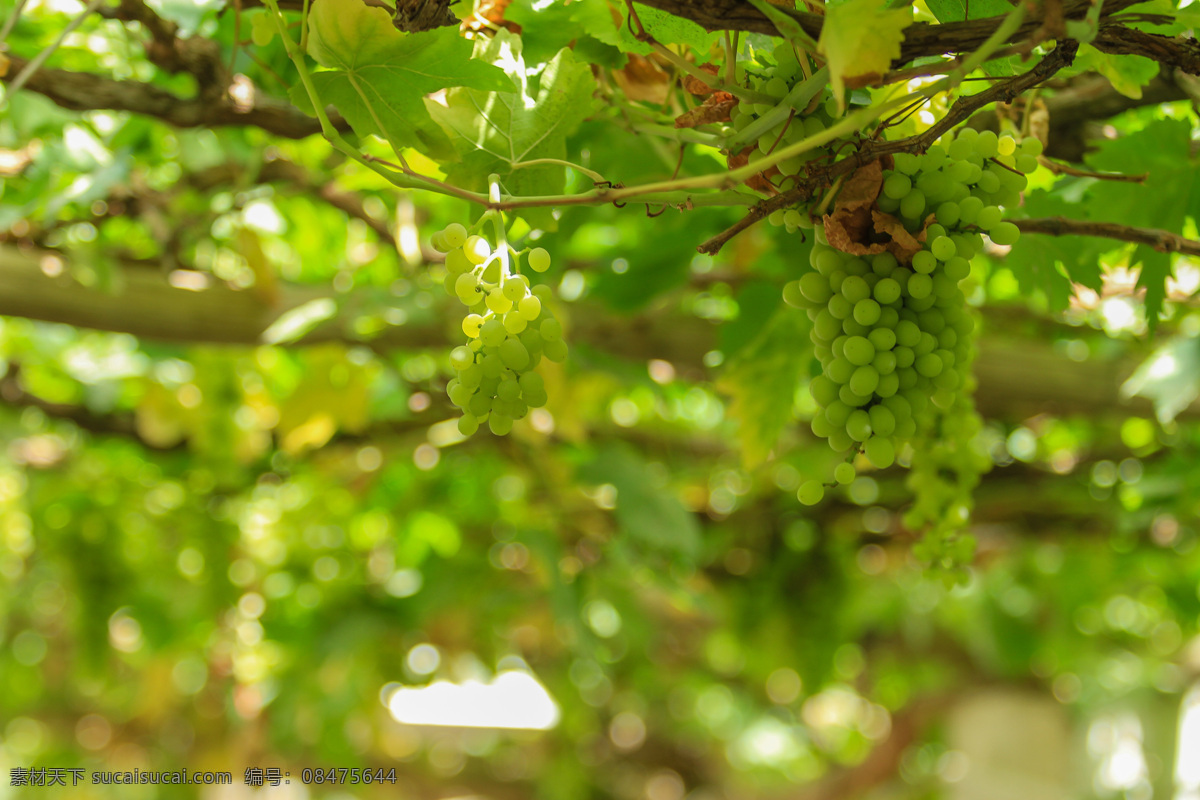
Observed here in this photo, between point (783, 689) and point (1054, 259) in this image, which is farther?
point (783, 689)

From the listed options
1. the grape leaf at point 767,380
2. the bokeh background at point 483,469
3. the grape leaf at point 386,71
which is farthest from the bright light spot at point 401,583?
the grape leaf at point 386,71

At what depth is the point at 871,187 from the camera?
34 centimetres

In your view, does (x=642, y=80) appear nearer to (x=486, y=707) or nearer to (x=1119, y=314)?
(x=1119, y=314)

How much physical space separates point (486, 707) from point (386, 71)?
13.7ft

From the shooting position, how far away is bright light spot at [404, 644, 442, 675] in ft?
7.93

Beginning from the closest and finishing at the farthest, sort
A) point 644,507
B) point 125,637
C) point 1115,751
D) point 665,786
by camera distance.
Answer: point 644,507, point 125,637, point 1115,751, point 665,786

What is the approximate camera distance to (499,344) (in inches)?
13.7

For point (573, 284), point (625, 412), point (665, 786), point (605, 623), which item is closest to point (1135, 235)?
point (573, 284)

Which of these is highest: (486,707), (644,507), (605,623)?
(644,507)

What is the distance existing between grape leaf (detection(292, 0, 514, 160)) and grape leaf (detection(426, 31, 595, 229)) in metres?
0.01

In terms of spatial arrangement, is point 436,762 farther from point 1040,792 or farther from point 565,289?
point 565,289

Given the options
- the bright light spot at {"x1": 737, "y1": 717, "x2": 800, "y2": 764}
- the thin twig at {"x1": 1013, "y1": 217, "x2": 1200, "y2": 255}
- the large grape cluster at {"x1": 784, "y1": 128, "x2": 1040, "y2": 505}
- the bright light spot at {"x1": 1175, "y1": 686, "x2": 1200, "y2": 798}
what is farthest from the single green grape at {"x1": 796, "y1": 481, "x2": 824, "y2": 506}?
the bright light spot at {"x1": 737, "y1": 717, "x2": 800, "y2": 764}

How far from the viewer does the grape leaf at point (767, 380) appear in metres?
0.69

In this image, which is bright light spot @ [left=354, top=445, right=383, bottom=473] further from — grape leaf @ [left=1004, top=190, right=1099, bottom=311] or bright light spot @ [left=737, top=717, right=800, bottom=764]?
bright light spot @ [left=737, top=717, right=800, bottom=764]
